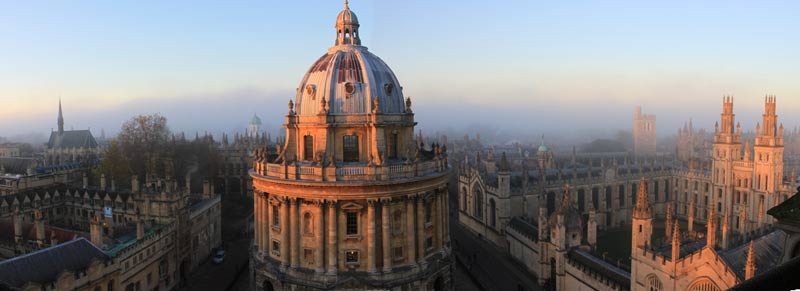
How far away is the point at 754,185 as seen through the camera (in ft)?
176

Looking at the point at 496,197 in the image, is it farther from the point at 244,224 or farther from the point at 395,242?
the point at 244,224

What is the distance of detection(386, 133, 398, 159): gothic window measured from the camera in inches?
1240

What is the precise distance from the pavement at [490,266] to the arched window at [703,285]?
48.9 feet

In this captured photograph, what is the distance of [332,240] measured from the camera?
28812 mm

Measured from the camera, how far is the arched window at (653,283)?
26.3 m

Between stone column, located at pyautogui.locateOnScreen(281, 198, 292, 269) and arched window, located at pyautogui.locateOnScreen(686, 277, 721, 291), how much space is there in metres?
23.0

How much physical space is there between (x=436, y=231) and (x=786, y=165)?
266ft

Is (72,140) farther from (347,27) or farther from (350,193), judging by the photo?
(350,193)

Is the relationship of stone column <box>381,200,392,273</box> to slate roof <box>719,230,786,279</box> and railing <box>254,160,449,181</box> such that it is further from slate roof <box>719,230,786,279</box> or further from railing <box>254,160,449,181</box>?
slate roof <box>719,230,786,279</box>

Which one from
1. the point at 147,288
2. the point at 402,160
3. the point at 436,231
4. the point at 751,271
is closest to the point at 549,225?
the point at 436,231

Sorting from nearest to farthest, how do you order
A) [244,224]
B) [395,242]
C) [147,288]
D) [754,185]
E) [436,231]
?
[395,242] → [436,231] → [147,288] → [754,185] → [244,224]

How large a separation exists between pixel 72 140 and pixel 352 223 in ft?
383

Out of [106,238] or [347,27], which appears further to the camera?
[106,238]

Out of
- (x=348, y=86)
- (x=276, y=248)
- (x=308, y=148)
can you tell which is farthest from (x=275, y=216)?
(x=348, y=86)
